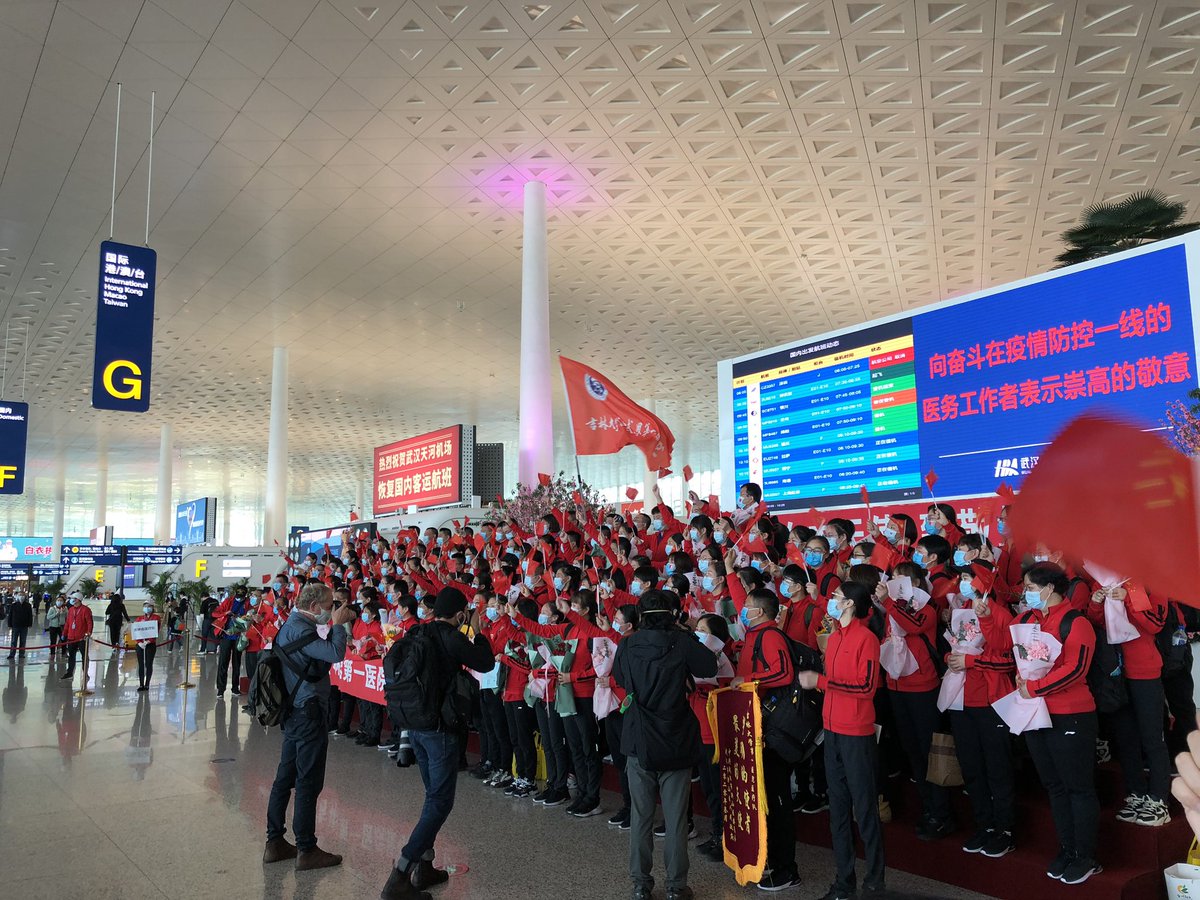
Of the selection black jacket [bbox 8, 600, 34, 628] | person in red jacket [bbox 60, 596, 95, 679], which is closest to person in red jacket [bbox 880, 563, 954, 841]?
person in red jacket [bbox 60, 596, 95, 679]

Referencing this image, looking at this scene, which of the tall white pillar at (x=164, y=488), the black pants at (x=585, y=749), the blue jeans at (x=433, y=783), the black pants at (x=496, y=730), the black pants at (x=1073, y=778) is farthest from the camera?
the tall white pillar at (x=164, y=488)

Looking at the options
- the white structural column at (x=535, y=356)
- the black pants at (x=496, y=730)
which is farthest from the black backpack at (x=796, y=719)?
the white structural column at (x=535, y=356)

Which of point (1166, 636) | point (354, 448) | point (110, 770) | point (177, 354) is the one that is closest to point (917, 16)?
point (1166, 636)

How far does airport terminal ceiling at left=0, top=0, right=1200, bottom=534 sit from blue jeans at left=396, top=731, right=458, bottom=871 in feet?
28.3

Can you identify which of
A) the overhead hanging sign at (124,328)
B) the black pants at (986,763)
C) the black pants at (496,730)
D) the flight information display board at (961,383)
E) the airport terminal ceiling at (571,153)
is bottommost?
the black pants at (496,730)

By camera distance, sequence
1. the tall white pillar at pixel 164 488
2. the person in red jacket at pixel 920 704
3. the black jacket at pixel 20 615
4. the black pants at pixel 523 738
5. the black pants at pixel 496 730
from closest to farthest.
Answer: the person in red jacket at pixel 920 704 < the black pants at pixel 523 738 < the black pants at pixel 496 730 < the black jacket at pixel 20 615 < the tall white pillar at pixel 164 488

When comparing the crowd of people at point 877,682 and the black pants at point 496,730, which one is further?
the black pants at point 496,730

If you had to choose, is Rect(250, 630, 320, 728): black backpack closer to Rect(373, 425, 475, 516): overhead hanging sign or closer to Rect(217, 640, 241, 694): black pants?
Rect(217, 640, 241, 694): black pants

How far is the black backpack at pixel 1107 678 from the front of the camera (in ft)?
14.2

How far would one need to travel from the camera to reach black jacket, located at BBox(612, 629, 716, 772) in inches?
180

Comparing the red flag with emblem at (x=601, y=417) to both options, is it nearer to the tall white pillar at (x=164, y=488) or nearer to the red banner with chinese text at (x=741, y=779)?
the red banner with chinese text at (x=741, y=779)

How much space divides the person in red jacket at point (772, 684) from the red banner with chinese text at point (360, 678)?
4.55m

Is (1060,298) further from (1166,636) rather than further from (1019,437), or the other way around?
(1166,636)

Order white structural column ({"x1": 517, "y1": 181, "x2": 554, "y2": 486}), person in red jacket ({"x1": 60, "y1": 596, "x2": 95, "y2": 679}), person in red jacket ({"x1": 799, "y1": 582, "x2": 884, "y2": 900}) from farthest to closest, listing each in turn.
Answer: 1. person in red jacket ({"x1": 60, "y1": 596, "x2": 95, "y2": 679})
2. white structural column ({"x1": 517, "y1": 181, "x2": 554, "y2": 486})
3. person in red jacket ({"x1": 799, "y1": 582, "x2": 884, "y2": 900})
